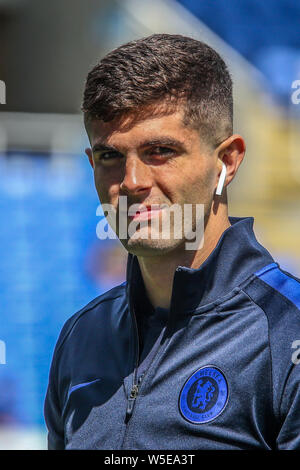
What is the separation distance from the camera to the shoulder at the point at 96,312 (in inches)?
→ 50.9

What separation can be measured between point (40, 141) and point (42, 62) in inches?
12.1

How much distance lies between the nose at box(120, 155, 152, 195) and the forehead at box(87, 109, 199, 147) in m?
0.03

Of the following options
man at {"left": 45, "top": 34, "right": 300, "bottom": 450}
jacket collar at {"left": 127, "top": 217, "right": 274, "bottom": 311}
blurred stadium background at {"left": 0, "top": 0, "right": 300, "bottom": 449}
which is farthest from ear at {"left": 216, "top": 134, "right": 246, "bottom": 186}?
blurred stadium background at {"left": 0, "top": 0, "right": 300, "bottom": 449}

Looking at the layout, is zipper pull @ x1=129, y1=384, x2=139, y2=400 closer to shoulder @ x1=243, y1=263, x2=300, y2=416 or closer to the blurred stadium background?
shoulder @ x1=243, y1=263, x2=300, y2=416

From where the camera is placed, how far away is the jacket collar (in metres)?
1.08

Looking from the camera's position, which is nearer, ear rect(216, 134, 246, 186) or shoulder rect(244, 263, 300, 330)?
shoulder rect(244, 263, 300, 330)

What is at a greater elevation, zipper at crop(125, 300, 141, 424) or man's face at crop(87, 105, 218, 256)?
man's face at crop(87, 105, 218, 256)

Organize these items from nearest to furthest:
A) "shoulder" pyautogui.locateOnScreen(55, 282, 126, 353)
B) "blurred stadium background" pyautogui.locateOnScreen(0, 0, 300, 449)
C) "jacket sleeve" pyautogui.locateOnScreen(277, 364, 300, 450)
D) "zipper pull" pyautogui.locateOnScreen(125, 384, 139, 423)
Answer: "jacket sleeve" pyautogui.locateOnScreen(277, 364, 300, 450) → "zipper pull" pyautogui.locateOnScreen(125, 384, 139, 423) → "shoulder" pyautogui.locateOnScreen(55, 282, 126, 353) → "blurred stadium background" pyautogui.locateOnScreen(0, 0, 300, 449)

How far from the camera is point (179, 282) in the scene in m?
1.08

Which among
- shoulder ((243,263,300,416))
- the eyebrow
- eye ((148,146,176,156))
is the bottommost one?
shoulder ((243,263,300,416))

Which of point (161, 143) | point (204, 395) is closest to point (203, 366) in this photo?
point (204, 395)

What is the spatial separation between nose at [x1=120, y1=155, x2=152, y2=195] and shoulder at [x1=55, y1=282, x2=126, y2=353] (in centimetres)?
30

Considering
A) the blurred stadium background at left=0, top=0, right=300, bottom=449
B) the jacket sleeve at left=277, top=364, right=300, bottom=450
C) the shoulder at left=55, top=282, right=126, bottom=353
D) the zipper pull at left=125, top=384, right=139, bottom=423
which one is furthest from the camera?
the blurred stadium background at left=0, top=0, right=300, bottom=449
